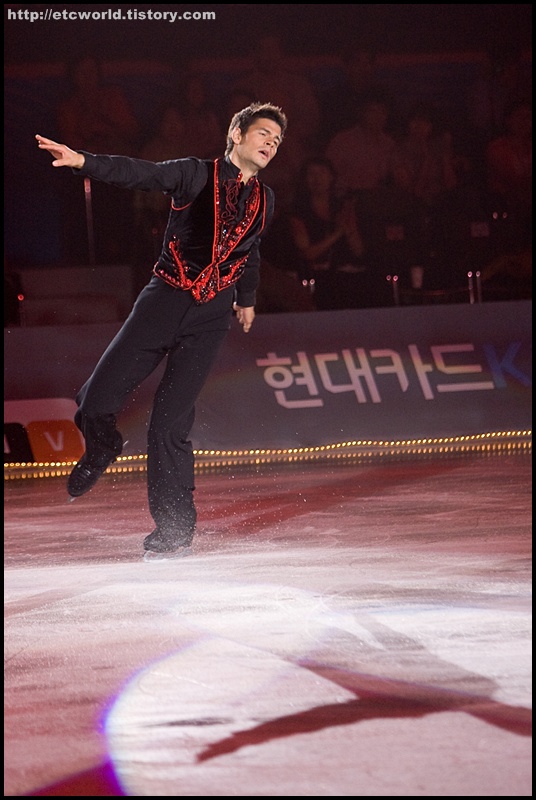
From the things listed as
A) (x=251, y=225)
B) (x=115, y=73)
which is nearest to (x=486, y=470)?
(x=251, y=225)

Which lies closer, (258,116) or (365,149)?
(258,116)

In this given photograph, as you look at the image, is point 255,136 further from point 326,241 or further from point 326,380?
point 326,241

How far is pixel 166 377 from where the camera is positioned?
455 centimetres

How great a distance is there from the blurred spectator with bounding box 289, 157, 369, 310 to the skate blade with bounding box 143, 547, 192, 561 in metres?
4.46

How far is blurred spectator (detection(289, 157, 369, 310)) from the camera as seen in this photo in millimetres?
8836

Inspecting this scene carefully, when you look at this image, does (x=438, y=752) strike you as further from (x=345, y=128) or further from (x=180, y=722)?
(x=345, y=128)

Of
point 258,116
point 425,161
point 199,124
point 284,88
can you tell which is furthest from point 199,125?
point 258,116

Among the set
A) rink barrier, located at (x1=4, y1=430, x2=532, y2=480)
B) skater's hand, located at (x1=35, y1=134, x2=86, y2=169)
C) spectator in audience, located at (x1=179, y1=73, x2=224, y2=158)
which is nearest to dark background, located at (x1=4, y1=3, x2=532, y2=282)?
spectator in audience, located at (x1=179, y1=73, x2=224, y2=158)

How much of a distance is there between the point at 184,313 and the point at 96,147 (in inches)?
210

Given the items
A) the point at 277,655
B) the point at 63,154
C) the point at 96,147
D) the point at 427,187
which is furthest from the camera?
the point at 427,187

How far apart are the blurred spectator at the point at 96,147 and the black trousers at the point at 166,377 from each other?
4619 mm

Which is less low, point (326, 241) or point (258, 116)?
point (258, 116)

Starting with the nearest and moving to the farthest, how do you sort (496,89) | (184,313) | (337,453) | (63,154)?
(63,154) < (184,313) < (337,453) < (496,89)

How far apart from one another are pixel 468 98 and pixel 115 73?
3351 millimetres
